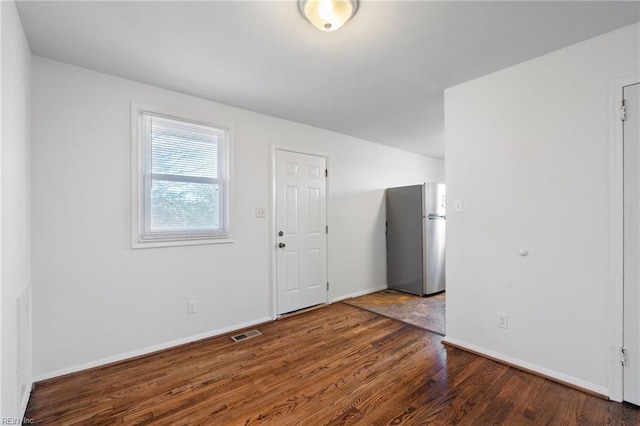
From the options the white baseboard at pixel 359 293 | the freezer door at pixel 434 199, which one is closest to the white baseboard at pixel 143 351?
the white baseboard at pixel 359 293

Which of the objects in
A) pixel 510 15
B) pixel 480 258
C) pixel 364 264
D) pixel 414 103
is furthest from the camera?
pixel 364 264

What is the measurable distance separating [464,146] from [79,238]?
3332mm

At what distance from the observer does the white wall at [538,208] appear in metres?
1.93

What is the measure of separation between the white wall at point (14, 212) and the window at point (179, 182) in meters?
0.71

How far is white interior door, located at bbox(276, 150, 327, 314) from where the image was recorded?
350 centimetres

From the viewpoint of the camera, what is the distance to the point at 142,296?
99.7 inches

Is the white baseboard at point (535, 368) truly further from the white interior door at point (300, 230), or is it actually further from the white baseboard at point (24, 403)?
the white baseboard at point (24, 403)

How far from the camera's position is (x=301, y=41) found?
1.94 metres

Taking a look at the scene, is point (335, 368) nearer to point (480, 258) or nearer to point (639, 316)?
point (480, 258)

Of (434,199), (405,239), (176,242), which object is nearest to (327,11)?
(176,242)

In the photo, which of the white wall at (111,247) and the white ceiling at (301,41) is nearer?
the white ceiling at (301,41)

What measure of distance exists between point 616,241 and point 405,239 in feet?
8.83

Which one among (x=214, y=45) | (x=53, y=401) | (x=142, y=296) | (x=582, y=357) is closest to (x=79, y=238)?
(x=142, y=296)

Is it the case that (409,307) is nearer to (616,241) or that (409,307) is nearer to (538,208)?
(538,208)
